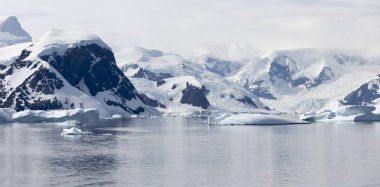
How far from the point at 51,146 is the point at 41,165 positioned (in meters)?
34.9

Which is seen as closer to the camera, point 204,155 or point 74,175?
point 74,175

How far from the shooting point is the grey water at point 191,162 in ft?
305

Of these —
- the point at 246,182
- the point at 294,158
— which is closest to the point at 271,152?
the point at 294,158

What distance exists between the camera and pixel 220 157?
12131 cm

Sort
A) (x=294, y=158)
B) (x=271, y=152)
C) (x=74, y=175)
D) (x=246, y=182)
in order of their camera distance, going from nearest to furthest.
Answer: (x=246, y=182)
(x=74, y=175)
(x=294, y=158)
(x=271, y=152)

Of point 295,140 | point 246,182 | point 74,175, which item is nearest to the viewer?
point 246,182

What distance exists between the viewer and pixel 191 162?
114 m

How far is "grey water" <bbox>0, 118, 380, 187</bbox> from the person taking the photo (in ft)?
305

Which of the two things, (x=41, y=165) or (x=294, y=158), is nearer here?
(x=41, y=165)

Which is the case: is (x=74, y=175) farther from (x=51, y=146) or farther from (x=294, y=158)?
(x=51, y=146)

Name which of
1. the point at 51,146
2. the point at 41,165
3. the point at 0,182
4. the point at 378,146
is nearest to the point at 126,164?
the point at 41,165

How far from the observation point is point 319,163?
11175 centimetres

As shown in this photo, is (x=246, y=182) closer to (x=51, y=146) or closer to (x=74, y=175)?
(x=74, y=175)

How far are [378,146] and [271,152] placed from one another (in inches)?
1039
